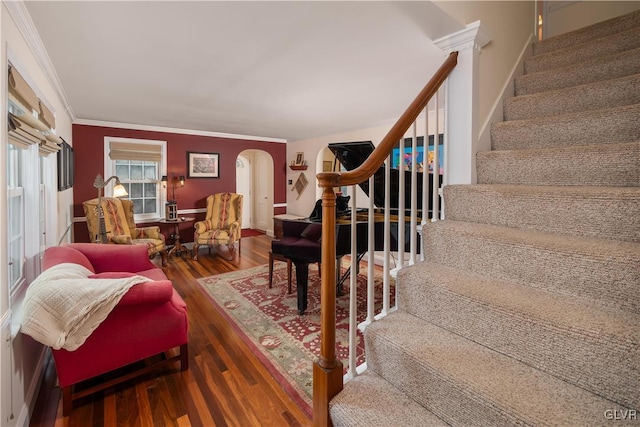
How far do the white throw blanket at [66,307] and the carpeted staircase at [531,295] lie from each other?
1.37m

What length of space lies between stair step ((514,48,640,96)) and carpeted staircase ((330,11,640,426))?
0.02 m

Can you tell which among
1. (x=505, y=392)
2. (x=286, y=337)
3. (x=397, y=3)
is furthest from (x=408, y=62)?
(x=286, y=337)

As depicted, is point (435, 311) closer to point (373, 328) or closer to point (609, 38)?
point (373, 328)

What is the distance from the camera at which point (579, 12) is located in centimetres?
305

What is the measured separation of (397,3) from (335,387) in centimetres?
200

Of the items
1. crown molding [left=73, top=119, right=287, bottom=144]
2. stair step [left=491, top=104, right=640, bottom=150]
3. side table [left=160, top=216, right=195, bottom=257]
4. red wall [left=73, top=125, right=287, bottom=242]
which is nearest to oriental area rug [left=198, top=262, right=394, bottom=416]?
side table [left=160, top=216, right=195, bottom=257]

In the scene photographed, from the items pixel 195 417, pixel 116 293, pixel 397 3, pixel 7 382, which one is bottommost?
pixel 195 417

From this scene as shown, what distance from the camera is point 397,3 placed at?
1.66 metres

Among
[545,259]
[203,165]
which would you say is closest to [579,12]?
[545,259]

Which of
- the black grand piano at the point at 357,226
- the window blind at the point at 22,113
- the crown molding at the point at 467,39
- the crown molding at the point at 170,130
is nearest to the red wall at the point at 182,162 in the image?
the crown molding at the point at 170,130

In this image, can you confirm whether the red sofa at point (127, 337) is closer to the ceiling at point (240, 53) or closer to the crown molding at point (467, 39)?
the ceiling at point (240, 53)

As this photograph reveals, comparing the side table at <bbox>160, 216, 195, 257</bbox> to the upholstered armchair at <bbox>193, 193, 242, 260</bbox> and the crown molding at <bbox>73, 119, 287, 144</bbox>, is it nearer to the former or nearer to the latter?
the upholstered armchair at <bbox>193, 193, 242, 260</bbox>

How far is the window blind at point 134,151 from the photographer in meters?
4.99

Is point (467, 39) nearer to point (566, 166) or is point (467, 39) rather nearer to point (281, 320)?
point (566, 166)
